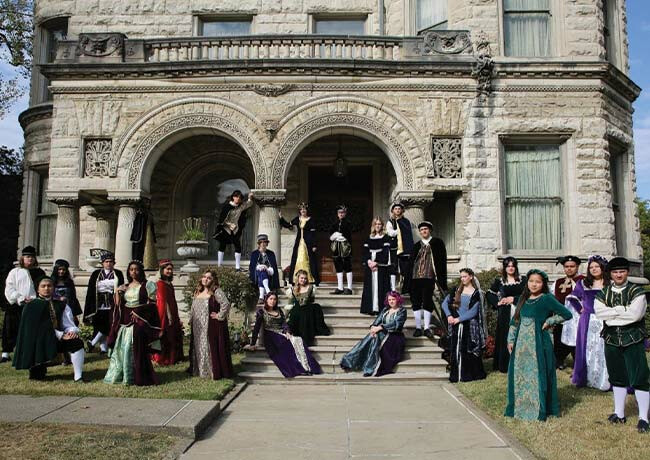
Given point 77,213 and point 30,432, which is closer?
point 30,432

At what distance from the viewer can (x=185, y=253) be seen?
11.3 m

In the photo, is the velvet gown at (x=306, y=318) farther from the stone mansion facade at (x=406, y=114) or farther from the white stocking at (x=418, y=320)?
the stone mansion facade at (x=406, y=114)

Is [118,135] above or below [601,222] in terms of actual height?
above

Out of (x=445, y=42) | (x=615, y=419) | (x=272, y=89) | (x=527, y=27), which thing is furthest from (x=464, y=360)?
(x=527, y=27)

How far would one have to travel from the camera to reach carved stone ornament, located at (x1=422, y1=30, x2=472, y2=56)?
12.2 m

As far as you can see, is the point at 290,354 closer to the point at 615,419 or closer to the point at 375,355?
the point at 375,355

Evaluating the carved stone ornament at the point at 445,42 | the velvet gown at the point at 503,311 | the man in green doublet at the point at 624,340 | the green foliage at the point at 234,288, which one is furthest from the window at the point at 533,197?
the man in green doublet at the point at 624,340

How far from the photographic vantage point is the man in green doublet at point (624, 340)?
5703 mm

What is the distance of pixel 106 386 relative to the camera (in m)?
7.35

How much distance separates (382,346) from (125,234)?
6.52 metres

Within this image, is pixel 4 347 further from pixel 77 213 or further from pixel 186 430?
pixel 186 430

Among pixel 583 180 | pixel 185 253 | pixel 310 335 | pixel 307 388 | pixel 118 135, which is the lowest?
pixel 307 388

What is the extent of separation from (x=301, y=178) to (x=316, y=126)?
2325 mm

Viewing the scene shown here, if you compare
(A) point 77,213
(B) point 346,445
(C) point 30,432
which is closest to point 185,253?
(A) point 77,213
